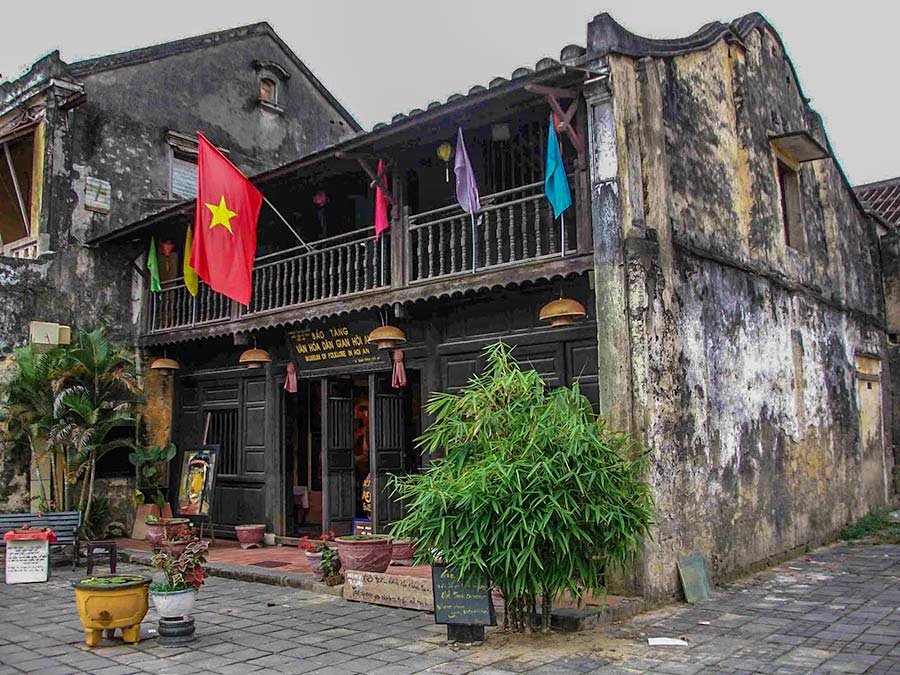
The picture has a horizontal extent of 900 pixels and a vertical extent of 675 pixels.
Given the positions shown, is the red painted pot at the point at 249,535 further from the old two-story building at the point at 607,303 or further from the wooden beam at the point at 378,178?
the wooden beam at the point at 378,178

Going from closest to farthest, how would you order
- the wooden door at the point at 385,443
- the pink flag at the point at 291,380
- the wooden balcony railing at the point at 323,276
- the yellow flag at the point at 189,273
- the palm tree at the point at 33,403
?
the wooden balcony railing at the point at 323,276 < the wooden door at the point at 385,443 < the palm tree at the point at 33,403 < the pink flag at the point at 291,380 < the yellow flag at the point at 189,273

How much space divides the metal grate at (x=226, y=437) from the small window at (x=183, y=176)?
4454mm

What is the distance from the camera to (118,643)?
656 cm

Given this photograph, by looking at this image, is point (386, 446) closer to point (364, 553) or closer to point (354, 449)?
point (354, 449)

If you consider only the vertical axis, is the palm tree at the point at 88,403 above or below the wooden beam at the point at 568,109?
below

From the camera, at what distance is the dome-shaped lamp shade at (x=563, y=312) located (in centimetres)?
817

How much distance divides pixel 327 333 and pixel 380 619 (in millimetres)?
4959

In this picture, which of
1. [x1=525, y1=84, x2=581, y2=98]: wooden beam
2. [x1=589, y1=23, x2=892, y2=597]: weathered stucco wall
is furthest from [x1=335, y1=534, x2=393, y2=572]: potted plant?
[x1=525, y1=84, x2=581, y2=98]: wooden beam

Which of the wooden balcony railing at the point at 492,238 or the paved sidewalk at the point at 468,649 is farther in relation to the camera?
the wooden balcony railing at the point at 492,238

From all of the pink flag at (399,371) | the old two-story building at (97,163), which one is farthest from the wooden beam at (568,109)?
the old two-story building at (97,163)

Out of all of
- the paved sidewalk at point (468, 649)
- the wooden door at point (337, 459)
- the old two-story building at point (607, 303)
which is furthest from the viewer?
the wooden door at point (337, 459)

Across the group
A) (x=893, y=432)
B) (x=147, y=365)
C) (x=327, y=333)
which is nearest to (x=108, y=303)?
(x=147, y=365)

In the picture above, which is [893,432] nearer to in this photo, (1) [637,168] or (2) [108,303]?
(1) [637,168]

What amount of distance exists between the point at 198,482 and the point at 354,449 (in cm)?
261
